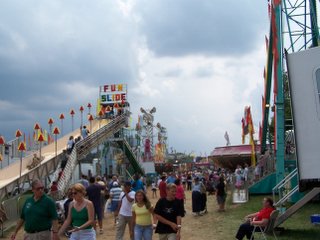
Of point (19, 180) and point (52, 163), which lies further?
point (52, 163)

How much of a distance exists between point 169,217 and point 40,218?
207cm

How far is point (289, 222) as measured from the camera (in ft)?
49.6

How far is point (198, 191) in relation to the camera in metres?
20.2

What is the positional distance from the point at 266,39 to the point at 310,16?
4.53 metres

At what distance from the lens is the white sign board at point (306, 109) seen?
10328 mm

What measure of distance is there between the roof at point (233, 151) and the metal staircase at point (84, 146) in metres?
11.5

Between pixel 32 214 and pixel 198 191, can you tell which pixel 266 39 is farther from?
pixel 32 214

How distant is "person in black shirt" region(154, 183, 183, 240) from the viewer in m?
7.82

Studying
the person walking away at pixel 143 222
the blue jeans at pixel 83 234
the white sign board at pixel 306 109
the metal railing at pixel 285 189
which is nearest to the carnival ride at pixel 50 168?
the metal railing at pixel 285 189

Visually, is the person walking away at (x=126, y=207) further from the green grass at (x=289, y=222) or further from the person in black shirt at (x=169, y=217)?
the green grass at (x=289, y=222)

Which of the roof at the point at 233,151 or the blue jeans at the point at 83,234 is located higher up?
the roof at the point at 233,151

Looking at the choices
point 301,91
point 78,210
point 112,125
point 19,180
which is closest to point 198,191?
point 19,180

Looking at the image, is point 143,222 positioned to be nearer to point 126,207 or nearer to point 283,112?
point 126,207

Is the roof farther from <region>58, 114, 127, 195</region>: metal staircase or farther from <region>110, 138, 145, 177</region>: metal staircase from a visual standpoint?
<region>58, 114, 127, 195</region>: metal staircase
